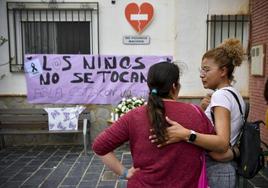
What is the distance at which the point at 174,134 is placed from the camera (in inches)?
69.6

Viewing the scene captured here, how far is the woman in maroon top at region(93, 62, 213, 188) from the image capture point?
1778 mm

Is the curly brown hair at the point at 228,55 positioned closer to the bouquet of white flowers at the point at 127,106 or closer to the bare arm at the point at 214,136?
the bare arm at the point at 214,136

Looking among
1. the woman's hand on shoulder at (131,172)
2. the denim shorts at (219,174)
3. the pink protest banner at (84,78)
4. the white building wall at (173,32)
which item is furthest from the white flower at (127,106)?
the woman's hand on shoulder at (131,172)

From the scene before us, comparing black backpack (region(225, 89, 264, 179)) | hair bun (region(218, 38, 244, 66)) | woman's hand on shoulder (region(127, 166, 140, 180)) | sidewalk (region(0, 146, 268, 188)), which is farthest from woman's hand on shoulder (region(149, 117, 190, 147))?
sidewalk (region(0, 146, 268, 188))

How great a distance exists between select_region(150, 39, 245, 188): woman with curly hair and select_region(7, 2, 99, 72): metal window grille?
5.25 meters

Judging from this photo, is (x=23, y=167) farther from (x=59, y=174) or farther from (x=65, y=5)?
(x=65, y=5)

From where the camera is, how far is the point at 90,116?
7.41m

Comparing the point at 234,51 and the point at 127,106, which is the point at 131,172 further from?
the point at 127,106

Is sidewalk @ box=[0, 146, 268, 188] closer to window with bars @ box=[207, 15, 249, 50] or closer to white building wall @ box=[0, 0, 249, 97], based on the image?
white building wall @ box=[0, 0, 249, 97]

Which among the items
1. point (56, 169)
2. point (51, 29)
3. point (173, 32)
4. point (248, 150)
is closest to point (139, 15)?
point (173, 32)

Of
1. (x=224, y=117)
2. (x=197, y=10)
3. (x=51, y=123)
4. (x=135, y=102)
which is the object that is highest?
(x=197, y=10)

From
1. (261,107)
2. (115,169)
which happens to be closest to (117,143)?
(115,169)

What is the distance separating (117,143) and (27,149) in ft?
19.2

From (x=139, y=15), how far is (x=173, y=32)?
2.59ft
